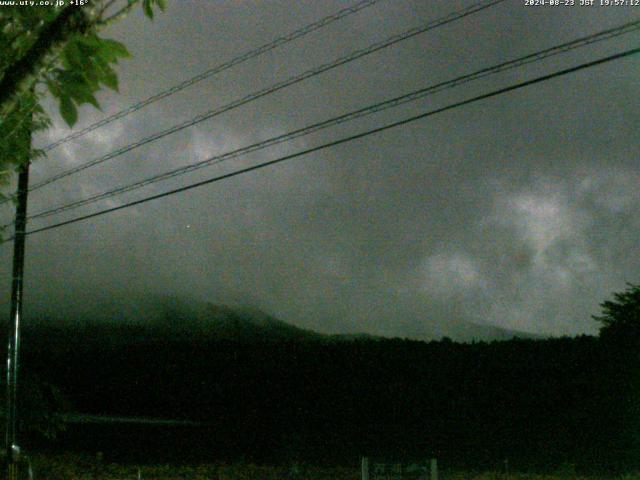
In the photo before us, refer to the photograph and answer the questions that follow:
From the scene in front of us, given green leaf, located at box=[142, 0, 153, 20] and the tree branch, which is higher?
green leaf, located at box=[142, 0, 153, 20]

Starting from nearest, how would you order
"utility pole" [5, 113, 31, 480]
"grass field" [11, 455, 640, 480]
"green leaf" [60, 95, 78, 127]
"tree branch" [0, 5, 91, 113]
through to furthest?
"tree branch" [0, 5, 91, 113], "green leaf" [60, 95, 78, 127], "utility pole" [5, 113, 31, 480], "grass field" [11, 455, 640, 480]

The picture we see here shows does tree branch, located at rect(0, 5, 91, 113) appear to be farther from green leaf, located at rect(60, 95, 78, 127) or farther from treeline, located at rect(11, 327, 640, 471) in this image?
treeline, located at rect(11, 327, 640, 471)

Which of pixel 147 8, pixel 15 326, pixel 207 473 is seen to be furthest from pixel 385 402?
pixel 147 8

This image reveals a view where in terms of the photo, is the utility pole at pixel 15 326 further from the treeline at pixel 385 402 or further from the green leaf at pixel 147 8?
the green leaf at pixel 147 8

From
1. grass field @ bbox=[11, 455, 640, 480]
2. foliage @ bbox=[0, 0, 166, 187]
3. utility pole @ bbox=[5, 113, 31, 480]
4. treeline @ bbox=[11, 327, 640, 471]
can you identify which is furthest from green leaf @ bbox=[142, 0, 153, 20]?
treeline @ bbox=[11, 327, 640, 471]

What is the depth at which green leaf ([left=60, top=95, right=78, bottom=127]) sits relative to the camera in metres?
2.87

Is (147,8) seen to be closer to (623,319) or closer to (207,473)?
(207,473)

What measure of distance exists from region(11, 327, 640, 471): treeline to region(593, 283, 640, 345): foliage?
1.36 ft

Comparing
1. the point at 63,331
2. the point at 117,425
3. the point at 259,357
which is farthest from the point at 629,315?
the point at 63,331

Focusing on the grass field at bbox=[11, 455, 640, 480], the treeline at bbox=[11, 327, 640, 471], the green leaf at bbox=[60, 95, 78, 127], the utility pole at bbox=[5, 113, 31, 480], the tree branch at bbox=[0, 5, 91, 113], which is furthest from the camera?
the treeline at bbox=[11, 327, 640, 471]

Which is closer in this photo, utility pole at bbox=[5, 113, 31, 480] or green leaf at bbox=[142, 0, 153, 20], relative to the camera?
green leaf at bbox=[142, 0, 153, 20]

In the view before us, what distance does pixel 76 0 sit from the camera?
272 cm

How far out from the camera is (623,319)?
80.9 ft

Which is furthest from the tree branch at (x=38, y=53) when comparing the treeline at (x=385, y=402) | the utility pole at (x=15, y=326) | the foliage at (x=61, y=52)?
the treeline at (x=385, y=402)
